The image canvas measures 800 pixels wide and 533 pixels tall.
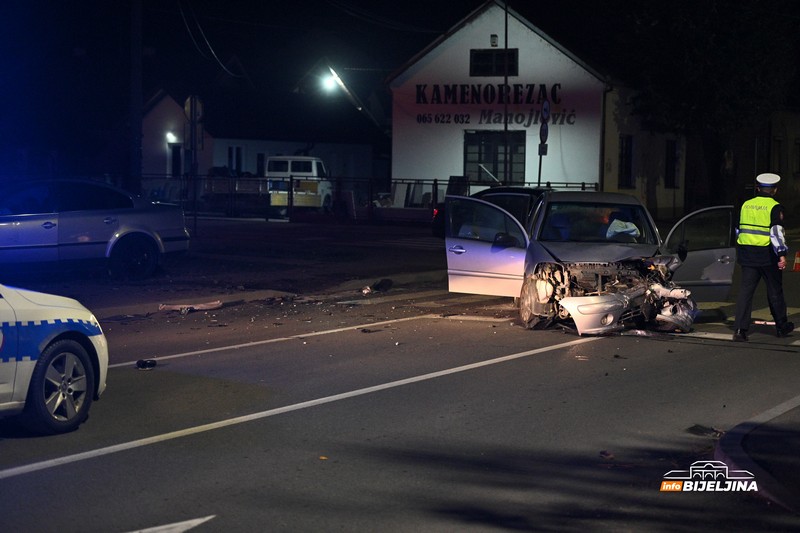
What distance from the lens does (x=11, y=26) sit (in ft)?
176

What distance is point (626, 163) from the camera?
42844mm

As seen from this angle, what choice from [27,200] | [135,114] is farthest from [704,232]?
[135,114]

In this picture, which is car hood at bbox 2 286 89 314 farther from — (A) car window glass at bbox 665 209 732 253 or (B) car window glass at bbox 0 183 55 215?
(B) car window glass at bbox 0 183 55 215

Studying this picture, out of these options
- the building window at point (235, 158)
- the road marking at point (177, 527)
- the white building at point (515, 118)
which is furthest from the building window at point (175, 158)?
the road marking at point (177, 527)

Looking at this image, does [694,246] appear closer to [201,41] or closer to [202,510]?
[202,510]

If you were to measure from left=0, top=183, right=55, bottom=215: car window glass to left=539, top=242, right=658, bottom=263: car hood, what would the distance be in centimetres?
756

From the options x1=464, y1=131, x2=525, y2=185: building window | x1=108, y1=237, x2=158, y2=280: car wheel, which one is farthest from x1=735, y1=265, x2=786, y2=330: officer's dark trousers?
x1=464, y1=131, x2=525, y2=185: building window

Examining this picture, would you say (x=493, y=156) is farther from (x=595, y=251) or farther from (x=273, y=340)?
(x=273, y=340)

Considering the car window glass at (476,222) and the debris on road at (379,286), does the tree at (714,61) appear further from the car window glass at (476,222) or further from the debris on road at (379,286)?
the car window glass at (476,222)

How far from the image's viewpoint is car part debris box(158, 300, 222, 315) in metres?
14.9

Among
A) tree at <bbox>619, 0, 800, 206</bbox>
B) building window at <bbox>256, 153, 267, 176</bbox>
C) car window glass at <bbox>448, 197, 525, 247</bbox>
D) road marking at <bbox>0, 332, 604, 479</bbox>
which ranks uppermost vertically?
tree at <bbox>619, 0, 800, 206</bbox>

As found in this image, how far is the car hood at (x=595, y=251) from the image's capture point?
1261cm

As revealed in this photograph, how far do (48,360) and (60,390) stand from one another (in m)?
0.26

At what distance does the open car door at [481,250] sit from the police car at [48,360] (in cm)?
676
